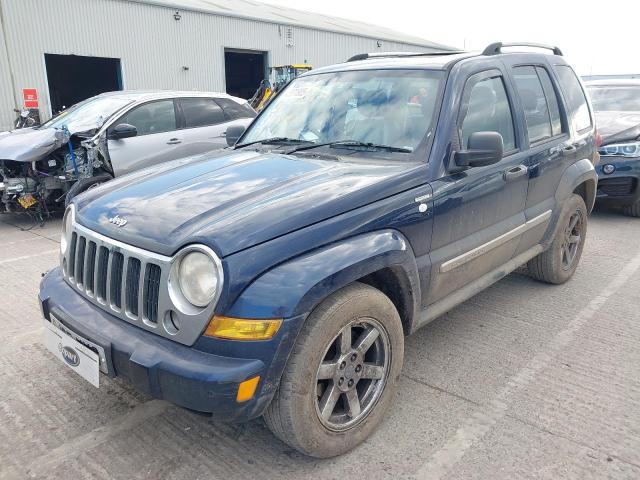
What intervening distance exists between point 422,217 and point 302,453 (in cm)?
134

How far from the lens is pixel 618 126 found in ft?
24.4

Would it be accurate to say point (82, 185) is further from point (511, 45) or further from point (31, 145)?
point (511, 45)

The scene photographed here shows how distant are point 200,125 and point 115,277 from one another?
5.82 m

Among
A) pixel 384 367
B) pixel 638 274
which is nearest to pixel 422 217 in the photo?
pixel 384 367

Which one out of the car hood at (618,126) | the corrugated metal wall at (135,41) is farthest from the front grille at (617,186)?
the corrugated metal wall at (135,41)

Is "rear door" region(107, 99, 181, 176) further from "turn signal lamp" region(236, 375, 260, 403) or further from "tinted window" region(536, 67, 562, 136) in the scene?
"turn signal lamp" region(236, 375, 260, 403)

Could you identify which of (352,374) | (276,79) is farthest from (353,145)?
(276,79)

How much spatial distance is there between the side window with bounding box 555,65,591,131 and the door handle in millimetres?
1122

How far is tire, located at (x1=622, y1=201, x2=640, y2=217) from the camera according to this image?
24.2 feet

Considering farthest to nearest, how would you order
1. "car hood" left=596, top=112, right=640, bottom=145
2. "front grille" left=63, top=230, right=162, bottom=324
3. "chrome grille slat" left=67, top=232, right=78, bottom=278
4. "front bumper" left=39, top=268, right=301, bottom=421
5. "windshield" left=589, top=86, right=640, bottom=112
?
"windshield" left=589, top=86, right=640, bottom=112 < "car hood" left=596, top=112, right=640, bottom=145 < "chrome grille slat" left=67, top=232, right=78, bottom=278 < "front grille" left=63, top=230, right=162, bottom=324 < "front bumper" left=39, top=268, right=301, bottom=421

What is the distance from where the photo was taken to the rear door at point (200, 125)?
7676 mm

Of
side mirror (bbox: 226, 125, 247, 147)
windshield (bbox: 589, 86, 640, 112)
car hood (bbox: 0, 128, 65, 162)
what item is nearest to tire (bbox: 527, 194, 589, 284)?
side mirror (bbox: 226, 125, 247, 147)

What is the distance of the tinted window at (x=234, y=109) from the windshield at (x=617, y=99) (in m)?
5.56

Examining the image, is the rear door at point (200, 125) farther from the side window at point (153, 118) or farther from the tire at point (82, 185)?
the tire at point (82, 185)
